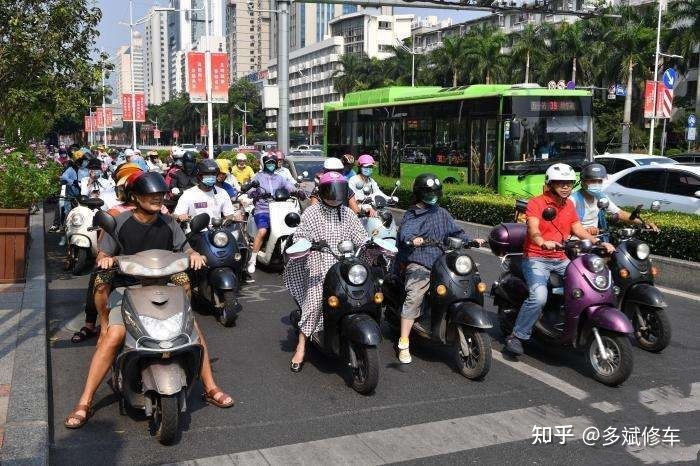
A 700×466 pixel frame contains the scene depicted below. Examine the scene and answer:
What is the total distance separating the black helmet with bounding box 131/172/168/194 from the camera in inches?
186

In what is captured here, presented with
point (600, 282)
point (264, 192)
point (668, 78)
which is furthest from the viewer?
point (668, 78)

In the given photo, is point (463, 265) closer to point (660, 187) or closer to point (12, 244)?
point (12, 244)

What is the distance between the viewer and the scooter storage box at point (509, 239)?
6746mm

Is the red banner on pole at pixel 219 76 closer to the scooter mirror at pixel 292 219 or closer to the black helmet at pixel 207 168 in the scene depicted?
the black helmet at pixel 207 168

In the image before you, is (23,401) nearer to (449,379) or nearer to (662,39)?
(449,379)

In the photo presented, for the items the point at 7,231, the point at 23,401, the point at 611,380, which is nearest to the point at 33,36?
the point at 7,231

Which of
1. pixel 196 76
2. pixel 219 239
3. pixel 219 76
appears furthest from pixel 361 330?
pixel 219 76

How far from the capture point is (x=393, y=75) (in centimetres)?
7844

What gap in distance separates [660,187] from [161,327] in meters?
10.6

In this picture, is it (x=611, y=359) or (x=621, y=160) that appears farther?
(x=621, y=160)

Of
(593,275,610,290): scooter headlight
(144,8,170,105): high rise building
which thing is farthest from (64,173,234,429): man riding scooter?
(144,8,170,105): high rise building

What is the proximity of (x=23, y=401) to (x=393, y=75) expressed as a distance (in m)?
76.2

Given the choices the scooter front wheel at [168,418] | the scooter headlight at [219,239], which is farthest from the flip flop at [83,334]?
the scooter front wheel at [168,418]

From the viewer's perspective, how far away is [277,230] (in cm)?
979
